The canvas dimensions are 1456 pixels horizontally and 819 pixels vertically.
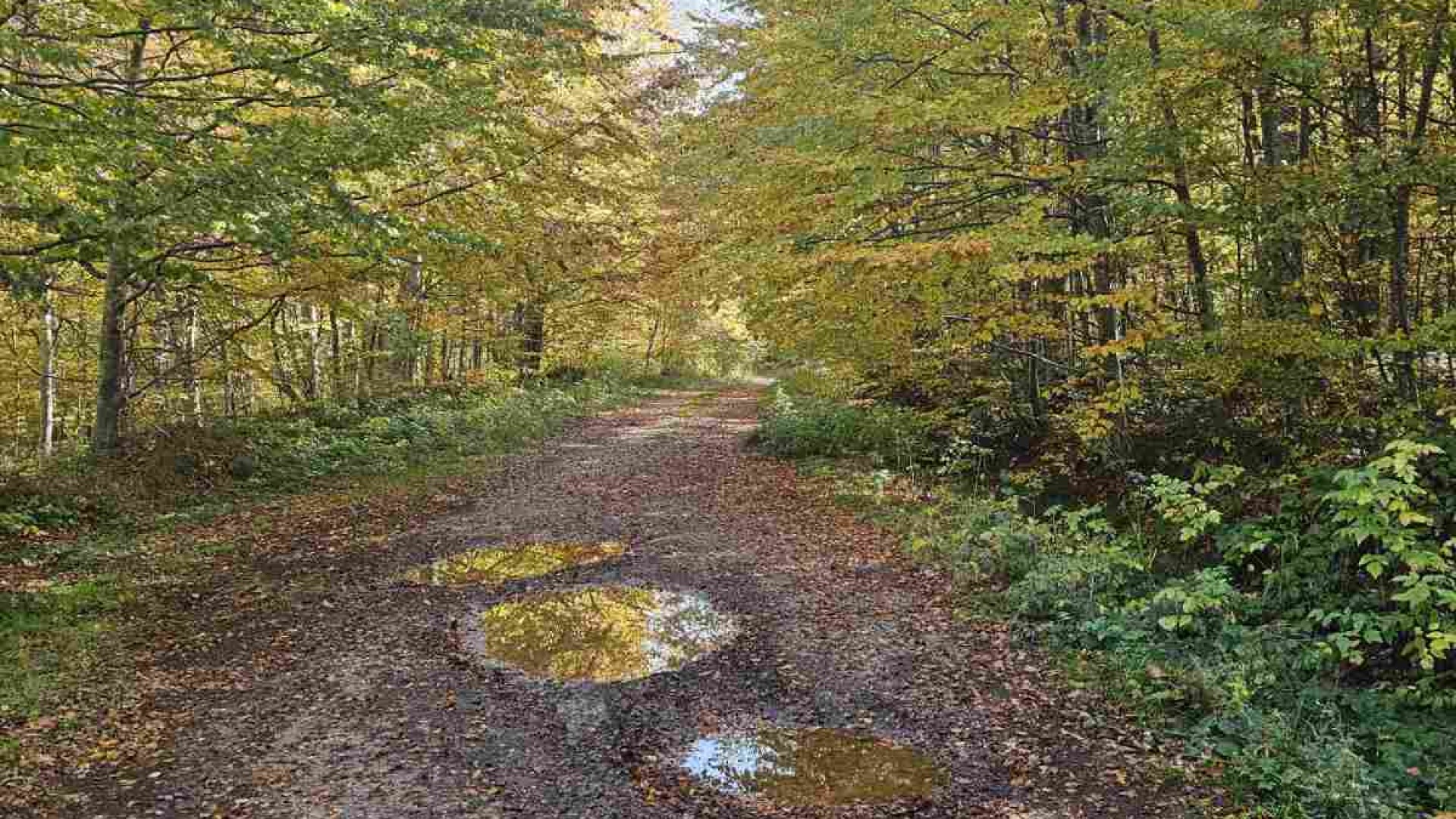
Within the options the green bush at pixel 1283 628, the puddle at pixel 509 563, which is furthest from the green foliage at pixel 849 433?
the puddle at pixel 509 563

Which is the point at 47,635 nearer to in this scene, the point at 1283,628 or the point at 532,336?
the point at 1283,628

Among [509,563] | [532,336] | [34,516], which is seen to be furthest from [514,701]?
[532,336]

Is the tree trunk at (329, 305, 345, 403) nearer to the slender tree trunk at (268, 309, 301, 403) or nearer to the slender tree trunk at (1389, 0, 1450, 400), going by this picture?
the slender tree trunk at (268, 309, 301, 403)

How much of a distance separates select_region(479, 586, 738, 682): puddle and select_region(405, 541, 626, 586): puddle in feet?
2.59

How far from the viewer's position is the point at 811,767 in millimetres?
4789

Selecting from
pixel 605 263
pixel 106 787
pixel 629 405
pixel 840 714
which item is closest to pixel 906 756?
pixel 840 714

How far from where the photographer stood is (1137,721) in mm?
5141

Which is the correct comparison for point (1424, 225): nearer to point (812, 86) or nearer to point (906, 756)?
point (812, 86)

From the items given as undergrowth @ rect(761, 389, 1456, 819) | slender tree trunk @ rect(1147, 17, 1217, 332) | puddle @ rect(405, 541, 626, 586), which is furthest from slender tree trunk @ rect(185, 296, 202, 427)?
slender tree trunk @ rect(1147, 17, 1217, 332)

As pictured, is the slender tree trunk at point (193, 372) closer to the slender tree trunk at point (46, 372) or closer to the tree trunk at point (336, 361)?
the slender tree trunk at point (46, 372)

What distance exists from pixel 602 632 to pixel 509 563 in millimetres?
2293

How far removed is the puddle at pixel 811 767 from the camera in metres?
4.51

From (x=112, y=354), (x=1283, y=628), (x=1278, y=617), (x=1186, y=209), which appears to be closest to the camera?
(x=1283, y=628)

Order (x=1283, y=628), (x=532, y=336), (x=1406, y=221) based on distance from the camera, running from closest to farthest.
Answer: (x=1283, y=628) → (x=1406, y=221) → (x=532, y=336)
